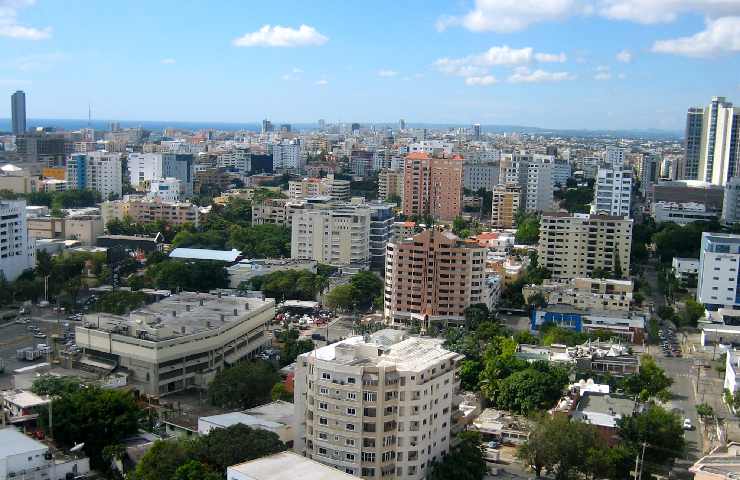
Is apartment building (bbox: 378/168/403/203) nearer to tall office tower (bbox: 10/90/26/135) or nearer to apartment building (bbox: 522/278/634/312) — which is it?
apartment building (bbox: 522/278/634/312)

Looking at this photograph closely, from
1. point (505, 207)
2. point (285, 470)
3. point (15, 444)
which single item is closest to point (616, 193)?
point (505, 207)

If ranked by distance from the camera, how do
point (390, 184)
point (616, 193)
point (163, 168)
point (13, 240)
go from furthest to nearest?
Answer: 1. point (163, 168)
2. point (390, 184)
3. point (616, 193)
4. point (13, 240)

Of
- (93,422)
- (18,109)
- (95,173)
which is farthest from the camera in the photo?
(18,109)

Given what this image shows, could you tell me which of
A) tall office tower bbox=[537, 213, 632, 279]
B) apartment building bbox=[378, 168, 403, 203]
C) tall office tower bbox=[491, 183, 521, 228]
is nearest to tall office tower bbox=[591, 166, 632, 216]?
tall office tower bbox=[537, 213, 632, 279]

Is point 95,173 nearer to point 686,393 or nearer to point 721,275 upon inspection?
point 721,275

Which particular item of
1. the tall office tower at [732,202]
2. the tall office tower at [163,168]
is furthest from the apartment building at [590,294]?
the tall office tower at [163,168]

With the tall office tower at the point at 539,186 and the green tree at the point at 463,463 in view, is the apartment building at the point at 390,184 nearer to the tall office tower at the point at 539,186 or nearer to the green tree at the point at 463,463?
the tall office tower at the point at 539,186
